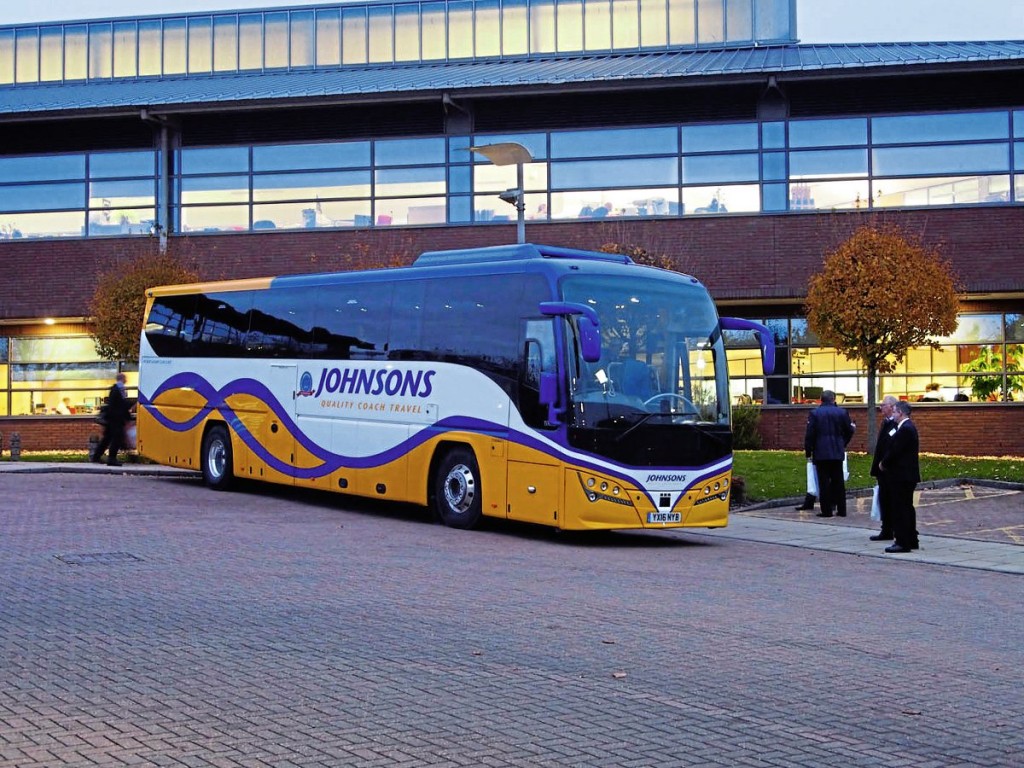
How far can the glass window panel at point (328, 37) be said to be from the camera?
40281 mm

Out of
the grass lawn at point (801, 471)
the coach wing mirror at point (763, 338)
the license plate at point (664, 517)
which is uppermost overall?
the coach wing mirror at point (763, 338)

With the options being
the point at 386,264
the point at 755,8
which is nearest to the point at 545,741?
the point at 386,264

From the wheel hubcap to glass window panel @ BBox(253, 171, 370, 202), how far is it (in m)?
16.8

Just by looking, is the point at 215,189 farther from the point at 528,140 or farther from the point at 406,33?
the point at 406,33

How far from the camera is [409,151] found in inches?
1297

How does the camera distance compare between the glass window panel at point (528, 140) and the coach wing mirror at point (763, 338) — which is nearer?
the coach wing mirror at point (763, 338)

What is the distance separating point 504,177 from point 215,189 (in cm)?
727

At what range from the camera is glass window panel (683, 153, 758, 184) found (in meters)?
31.3

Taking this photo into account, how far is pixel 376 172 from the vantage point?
1298 inches

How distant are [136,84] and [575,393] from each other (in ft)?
92.0

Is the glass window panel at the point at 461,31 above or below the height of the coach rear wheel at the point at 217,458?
above

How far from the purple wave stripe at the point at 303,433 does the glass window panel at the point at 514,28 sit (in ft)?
61.6

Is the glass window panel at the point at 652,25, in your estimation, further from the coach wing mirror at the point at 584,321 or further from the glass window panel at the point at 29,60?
the coach wing mirror at the point at 584,321

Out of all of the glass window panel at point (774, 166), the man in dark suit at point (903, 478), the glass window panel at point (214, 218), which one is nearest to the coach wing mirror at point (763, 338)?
the man in dark suit at point (903, 478)
